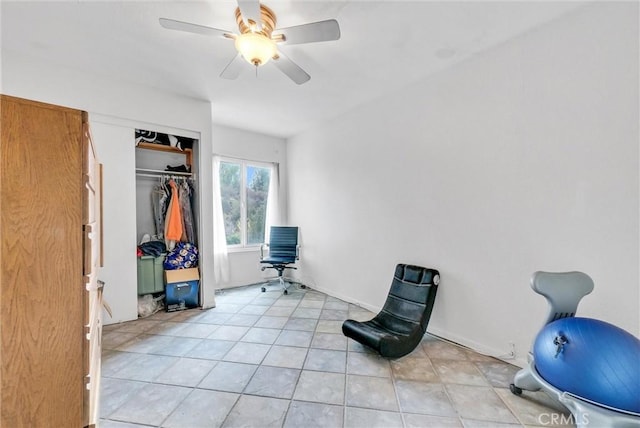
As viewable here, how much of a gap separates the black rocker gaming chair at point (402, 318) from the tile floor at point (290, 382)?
0.48 feet

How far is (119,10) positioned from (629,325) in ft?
13.1

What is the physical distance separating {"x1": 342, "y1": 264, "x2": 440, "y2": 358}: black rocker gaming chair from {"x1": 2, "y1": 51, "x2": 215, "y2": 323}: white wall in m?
2.55

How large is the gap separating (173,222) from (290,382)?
2.47m

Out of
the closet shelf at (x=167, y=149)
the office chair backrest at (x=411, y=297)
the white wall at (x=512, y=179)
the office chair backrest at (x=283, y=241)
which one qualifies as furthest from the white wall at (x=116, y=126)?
the office chair backrest at (x=411, y=297)

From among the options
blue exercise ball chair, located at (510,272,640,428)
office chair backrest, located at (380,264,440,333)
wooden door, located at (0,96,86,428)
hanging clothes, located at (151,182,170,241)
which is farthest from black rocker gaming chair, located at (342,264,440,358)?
hanging clothes, located at (151,182,170,241)

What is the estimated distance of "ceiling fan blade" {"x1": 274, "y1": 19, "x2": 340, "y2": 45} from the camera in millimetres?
1570

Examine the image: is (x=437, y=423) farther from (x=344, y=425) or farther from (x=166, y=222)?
(x=166, y=222)

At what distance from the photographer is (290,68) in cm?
205

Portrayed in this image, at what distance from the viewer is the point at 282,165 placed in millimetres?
4961

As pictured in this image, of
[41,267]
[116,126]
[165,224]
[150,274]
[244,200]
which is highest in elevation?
[116,126]

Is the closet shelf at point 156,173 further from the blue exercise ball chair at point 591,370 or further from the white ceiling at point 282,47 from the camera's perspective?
the blue exercise ball chair at point 591,370

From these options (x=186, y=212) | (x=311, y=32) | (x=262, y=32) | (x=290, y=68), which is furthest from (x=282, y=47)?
(x=186, y=212)

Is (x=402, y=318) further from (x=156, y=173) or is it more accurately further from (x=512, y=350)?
(x=156, y=173)

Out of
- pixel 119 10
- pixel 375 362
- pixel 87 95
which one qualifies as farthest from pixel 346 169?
pixel 87 95
